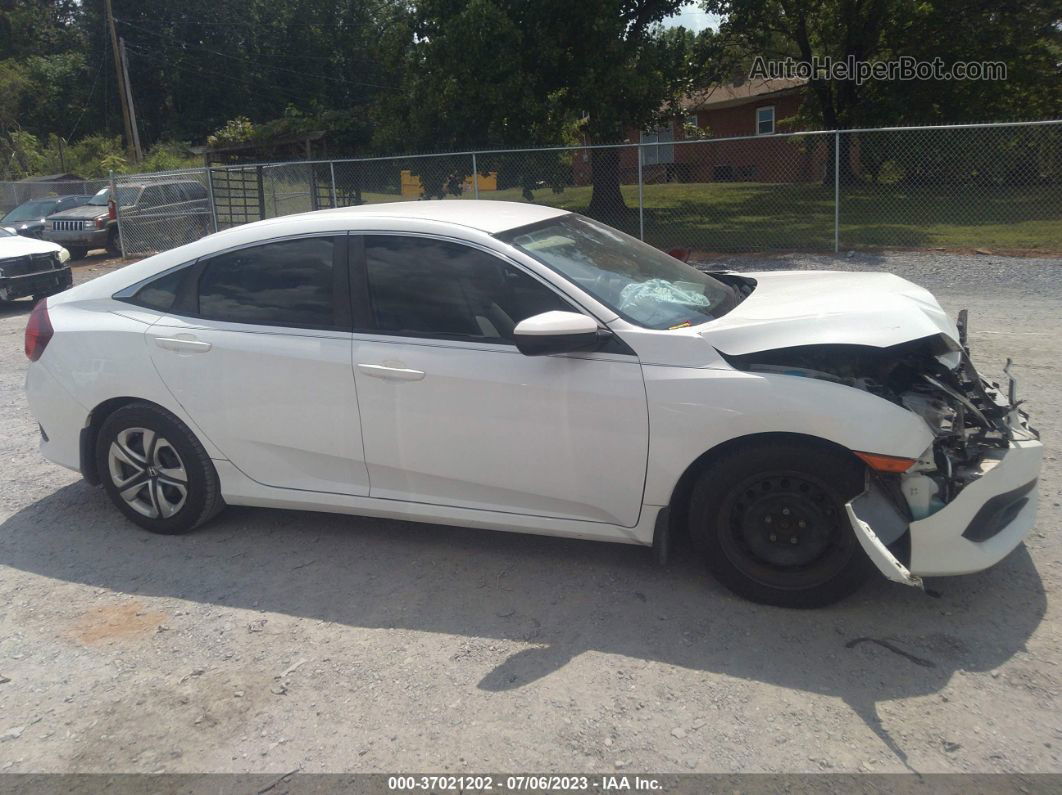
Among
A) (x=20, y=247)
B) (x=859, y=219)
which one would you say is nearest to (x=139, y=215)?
(x=20, y=247)

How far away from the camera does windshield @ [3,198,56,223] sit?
73.3 ft

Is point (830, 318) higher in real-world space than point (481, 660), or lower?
higher

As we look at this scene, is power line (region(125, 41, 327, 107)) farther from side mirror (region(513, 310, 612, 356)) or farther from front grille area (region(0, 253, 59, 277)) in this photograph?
side mirror (region(513, 310, 612, 356))

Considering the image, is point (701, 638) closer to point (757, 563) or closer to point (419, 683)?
point (757, 563)

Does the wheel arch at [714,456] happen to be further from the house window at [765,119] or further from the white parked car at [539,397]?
the house window at [765,119]

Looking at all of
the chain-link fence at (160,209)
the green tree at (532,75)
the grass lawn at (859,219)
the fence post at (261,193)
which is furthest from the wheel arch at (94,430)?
the chain-link fence at (160,209)

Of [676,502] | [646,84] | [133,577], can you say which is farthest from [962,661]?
[646,84]

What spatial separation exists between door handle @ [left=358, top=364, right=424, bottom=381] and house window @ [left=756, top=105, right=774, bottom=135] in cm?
3516

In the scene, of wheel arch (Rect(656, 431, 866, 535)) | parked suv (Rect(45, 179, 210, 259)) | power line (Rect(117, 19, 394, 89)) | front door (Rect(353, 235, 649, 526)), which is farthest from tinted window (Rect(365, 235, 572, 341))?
power line (Rect(117, 19, 394, 89))

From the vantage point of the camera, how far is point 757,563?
390cm

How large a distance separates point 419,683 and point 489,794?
694 mm

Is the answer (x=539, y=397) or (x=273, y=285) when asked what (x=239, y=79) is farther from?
(x=539, y=397)

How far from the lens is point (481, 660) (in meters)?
3.68

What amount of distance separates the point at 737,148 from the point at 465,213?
31095 mm
